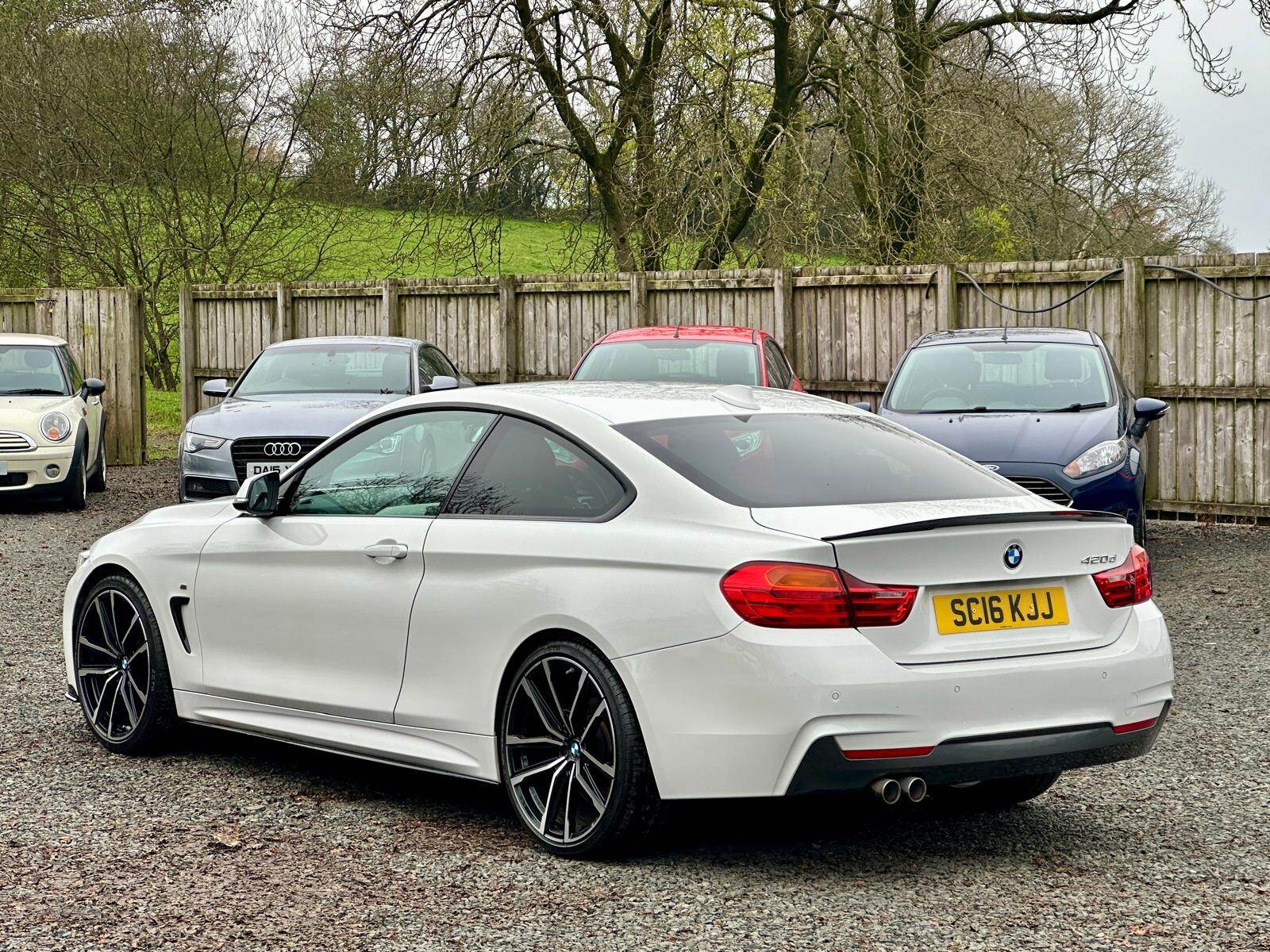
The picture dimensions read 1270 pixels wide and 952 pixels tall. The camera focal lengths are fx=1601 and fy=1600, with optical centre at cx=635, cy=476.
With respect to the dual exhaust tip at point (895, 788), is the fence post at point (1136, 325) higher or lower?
higher

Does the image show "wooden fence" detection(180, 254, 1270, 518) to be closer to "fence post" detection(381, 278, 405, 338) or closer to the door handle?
"fence post" detection(381, 278, 405, 338)

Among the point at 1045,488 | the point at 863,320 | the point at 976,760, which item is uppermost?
the point at 863,320

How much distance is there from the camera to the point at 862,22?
920 inches

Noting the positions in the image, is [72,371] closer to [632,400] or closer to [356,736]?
[356,736]

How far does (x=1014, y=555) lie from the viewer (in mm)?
4785

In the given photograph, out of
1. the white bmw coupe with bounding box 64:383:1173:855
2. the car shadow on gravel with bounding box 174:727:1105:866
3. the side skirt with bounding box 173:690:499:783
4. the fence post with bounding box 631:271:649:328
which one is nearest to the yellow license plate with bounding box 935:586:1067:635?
the white bmw coupe with bounding box 64:383:1173:855

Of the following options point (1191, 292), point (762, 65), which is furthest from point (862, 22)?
point (1191, 292)

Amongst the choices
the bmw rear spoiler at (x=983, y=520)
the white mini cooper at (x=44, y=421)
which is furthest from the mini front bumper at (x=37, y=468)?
the bmw rear spoiler at (x=983, y=520)

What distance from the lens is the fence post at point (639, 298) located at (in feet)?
60.0

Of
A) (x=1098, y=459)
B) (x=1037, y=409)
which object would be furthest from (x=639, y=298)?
(x=1098, y=459)

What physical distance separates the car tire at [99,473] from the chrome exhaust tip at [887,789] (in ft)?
49.8

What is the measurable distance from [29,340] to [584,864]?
14699 millimetres

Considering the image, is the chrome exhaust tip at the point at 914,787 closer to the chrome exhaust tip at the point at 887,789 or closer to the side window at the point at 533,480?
the chrome exhaust tip at the point at 887,789

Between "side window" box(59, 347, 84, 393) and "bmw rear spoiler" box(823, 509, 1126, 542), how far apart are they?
14.6 m
